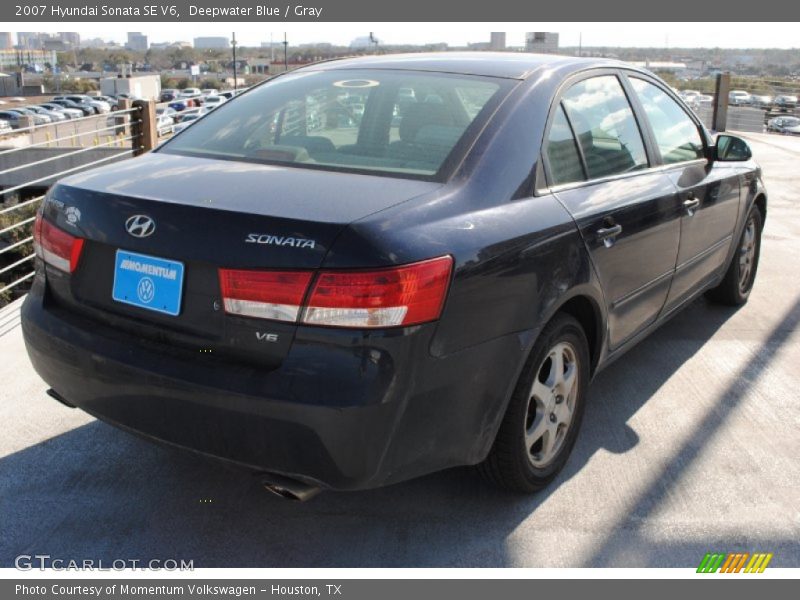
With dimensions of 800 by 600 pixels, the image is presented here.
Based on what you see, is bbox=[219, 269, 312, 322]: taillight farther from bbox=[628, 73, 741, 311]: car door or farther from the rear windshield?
bbox=[628, 73, 741, 311]: car door

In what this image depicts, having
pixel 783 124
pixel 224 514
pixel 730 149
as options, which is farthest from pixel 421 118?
pixel 783 124

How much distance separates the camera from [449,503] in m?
3.20

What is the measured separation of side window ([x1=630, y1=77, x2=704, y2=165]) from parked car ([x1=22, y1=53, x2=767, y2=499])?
1.66 ft

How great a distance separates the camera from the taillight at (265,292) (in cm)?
237

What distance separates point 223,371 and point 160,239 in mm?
464

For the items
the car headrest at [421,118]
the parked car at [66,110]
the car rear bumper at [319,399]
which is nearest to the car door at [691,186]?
the car headrest at [421,118]

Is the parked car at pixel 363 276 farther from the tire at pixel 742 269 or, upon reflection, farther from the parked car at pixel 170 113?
the parked car at pixel 170 113

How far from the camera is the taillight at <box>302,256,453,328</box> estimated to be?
2.35 metres

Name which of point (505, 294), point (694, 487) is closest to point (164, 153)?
point (505, 294)

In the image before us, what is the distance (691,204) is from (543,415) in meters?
1.70

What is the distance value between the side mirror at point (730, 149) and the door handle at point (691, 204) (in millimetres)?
570

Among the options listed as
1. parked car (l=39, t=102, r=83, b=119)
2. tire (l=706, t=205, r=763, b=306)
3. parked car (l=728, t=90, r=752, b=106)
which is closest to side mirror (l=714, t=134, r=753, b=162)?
tire (l=706, t=205, r=763, b=306)

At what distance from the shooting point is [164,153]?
3.38 m

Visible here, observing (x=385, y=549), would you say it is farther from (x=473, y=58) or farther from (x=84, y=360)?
(x=473, y=58)
